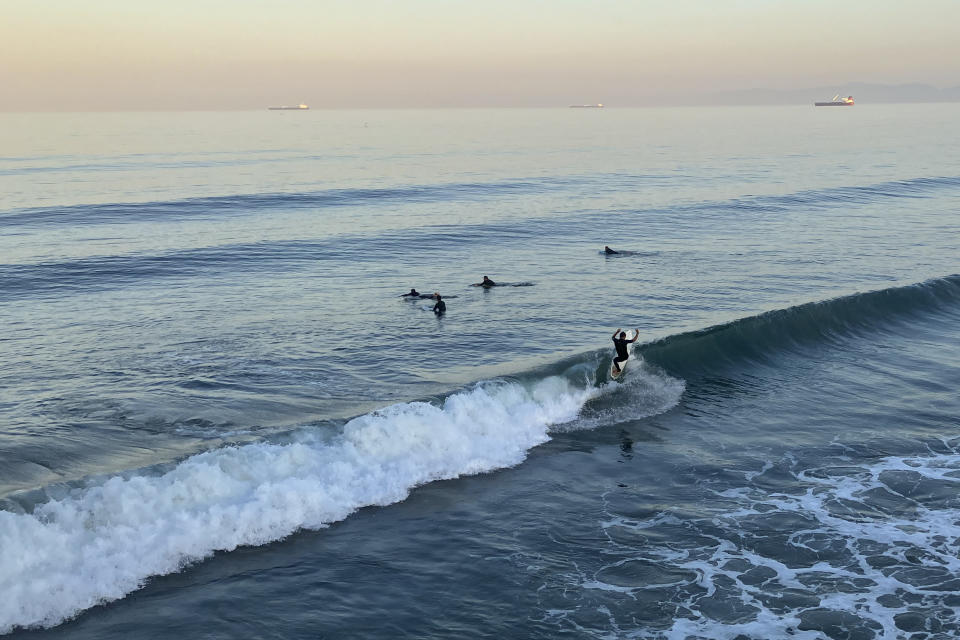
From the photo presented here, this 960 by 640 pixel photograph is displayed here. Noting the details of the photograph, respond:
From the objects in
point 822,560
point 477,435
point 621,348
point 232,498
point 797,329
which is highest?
point 621,348

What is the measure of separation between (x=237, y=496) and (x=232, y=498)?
0.12 meters

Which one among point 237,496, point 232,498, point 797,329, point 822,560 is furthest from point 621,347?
point 232,498

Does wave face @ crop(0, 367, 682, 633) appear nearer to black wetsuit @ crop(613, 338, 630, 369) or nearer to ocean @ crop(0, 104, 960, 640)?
ocean @ crop(0, 104, 960, 640)

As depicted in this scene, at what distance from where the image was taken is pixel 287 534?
16938mm

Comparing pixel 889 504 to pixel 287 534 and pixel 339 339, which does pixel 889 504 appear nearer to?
pixel 287 534

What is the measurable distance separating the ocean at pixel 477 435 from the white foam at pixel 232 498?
0.21 feet

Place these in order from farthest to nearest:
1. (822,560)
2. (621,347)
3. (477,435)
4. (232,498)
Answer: (621,347)
(477,435)
(232,498)
(822,560)

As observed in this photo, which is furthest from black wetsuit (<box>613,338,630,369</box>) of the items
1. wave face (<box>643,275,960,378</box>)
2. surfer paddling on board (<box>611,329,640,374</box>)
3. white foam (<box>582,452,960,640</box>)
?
white foam (<box>582,452,960,640</box>)

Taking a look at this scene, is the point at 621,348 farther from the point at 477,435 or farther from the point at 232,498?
the point at 232,498

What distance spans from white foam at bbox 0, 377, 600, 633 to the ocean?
0.06 metres

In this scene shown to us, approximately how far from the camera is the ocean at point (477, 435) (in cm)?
1453

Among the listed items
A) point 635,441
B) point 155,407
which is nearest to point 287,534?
point 155,407

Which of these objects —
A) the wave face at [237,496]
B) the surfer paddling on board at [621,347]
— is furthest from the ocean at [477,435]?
the surfer paddling on board at [621,347]

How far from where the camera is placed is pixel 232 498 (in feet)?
57.8
